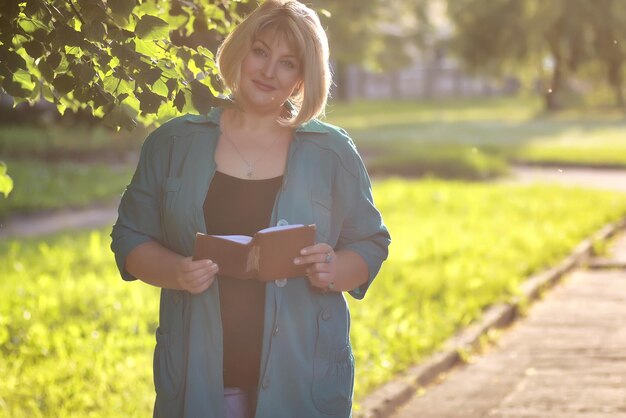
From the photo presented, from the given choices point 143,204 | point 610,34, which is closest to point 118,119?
point 143,204

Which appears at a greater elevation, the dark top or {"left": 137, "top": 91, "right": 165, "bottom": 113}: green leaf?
{"left": 137, "top": 91, "right": 165, "bottom": 113}: green leaf

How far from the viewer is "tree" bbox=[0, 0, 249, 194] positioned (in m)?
4.36

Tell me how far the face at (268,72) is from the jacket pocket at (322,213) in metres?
0.33

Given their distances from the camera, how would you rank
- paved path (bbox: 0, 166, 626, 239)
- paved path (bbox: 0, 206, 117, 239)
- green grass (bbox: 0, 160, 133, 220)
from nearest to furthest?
paved path (bbox: 0, 206, 117, 239)
paved path (bbox: 0, 166, 626, 239)
green grass (bbox: 0, 160, 133, 220)

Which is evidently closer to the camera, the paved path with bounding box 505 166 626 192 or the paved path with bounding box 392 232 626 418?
the paved path with bounding box 392 232 626 418

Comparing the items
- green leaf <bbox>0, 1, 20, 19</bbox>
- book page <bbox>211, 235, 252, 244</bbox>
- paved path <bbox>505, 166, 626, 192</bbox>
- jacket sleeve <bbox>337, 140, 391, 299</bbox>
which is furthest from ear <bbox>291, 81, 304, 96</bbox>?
paved path <bbox>505, 166, 626, 192</bbox>

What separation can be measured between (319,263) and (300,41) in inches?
27.3

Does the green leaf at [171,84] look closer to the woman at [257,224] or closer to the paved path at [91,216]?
the woman at [257,224]

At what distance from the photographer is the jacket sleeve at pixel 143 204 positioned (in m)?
3.96

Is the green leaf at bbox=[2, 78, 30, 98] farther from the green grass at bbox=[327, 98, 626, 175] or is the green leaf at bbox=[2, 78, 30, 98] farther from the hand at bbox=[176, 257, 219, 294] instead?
the green grass at bbox=[327, 98, 626, 175]

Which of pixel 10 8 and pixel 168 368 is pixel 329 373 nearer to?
pixel 168 368

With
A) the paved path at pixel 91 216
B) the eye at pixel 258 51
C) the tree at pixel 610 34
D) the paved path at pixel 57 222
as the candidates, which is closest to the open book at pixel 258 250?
the eye at pixel 258 51

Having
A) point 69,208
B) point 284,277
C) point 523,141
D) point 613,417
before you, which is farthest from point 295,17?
point 523,141

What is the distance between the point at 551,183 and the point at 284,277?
700 inches
